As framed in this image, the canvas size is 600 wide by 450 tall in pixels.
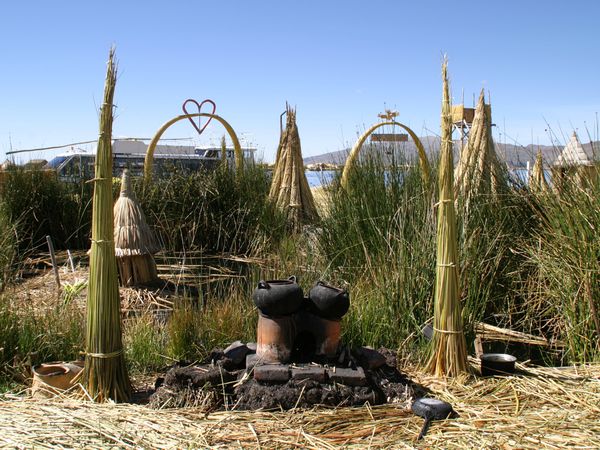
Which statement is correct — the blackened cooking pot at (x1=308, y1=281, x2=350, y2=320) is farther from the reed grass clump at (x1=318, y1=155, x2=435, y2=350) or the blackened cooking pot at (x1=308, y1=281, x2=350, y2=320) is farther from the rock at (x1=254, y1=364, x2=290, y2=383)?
the reed grass clump at (x1=318, y1=155, x2=435, y2=350)

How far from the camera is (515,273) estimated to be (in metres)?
4.62

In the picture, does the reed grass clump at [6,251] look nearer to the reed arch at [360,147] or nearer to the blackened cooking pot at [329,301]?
the blackened cooking pot at [329,301]

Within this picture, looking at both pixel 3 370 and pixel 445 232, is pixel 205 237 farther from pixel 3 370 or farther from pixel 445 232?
pixel 445 232

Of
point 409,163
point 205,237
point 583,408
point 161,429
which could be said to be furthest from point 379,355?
point 205,237

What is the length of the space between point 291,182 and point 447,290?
4907 millimetres

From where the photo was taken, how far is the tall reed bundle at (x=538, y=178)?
4958mm

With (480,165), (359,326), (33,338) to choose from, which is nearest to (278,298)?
(359,326)

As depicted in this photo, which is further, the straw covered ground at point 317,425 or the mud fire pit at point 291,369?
the mud fire pit at point 291,369

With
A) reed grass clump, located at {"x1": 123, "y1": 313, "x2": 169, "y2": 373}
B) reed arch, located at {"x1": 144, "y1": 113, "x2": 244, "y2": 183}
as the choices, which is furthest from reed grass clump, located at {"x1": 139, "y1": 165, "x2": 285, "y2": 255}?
reed grass clump, located at {"x1": 123, "y1": 313, "x2": 169, "y2": 373}

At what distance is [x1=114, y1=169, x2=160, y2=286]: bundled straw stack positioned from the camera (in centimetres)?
524

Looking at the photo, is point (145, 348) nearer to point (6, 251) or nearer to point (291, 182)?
point (6, 251)

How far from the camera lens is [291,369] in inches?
117

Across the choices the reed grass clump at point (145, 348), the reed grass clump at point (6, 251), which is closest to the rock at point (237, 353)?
the reed grass clump at point (145, 348)

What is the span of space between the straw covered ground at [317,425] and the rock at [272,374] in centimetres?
18
